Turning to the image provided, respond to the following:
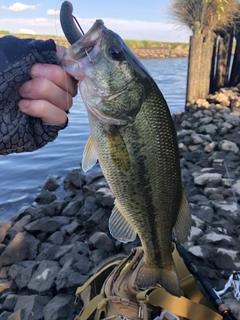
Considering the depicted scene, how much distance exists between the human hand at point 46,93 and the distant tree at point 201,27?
13733mm

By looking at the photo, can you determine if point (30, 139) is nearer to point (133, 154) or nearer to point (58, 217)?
point (133, 154)

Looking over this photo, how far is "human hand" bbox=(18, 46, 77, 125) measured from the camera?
6.03 feet

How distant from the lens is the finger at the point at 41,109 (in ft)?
6.11

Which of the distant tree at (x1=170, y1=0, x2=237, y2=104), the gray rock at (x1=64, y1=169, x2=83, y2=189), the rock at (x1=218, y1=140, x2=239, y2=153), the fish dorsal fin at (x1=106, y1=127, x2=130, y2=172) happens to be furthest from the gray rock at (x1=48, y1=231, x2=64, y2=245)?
the distant tree at (x1=170, y1=0, x2=237, y2=104)

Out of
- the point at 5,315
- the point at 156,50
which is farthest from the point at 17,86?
the point at 156,50

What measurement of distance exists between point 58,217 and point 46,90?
4495 mm

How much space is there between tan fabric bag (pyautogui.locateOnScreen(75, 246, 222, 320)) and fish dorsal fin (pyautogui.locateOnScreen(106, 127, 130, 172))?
969mm

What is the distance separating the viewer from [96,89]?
7.14ft

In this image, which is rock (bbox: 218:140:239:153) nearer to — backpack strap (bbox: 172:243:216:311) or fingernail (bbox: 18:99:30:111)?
backpack strap (bbox: 172:243:216:311)

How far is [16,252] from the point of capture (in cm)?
494

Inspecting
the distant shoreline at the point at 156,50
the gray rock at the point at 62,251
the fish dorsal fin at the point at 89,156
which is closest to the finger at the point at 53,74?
the fish dorsal fin at the point at 89,156

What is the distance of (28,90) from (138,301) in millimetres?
1679

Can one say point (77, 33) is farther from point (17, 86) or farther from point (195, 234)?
point (195, 234)

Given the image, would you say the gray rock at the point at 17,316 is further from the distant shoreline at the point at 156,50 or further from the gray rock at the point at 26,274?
the distant shoreline at the point at 156,50
